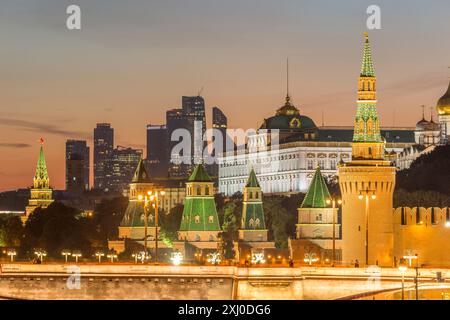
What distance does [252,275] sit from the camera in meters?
132

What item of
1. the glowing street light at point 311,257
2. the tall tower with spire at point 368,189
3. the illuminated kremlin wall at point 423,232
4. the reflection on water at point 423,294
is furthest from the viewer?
the glowing street light at point 311,257

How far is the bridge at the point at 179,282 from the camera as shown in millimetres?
131250

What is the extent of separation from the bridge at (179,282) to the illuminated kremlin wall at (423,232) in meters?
35.7

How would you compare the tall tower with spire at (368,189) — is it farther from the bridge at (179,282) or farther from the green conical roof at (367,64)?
the bridge at (179,282)

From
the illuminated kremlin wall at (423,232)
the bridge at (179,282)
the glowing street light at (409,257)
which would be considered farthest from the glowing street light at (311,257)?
the bridge at (179,282)

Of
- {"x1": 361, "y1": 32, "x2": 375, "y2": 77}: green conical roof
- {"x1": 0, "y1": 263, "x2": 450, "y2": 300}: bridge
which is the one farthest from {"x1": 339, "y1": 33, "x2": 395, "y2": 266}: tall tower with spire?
{"x1": 0, "y1": 263, "x2": 450, "y2": 300}: bridge

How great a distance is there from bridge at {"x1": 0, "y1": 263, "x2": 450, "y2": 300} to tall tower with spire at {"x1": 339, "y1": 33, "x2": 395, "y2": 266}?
3251 centimetres

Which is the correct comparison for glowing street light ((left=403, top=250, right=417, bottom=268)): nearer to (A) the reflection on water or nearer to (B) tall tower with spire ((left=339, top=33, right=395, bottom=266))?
(B) tall tower with spire ((left=339, top=33, right=395, bottom=266))

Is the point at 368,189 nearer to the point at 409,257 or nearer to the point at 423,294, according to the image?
the point at 409,257

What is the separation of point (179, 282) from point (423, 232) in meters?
40.8

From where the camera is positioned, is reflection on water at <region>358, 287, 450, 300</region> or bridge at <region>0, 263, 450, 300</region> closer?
reflection on water at <region>358, 287, 450, 300</region>

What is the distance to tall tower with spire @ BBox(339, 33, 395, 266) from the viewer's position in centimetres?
16488

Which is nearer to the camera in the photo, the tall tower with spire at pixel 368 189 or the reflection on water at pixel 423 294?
the reflection on water at pixel 423 294
